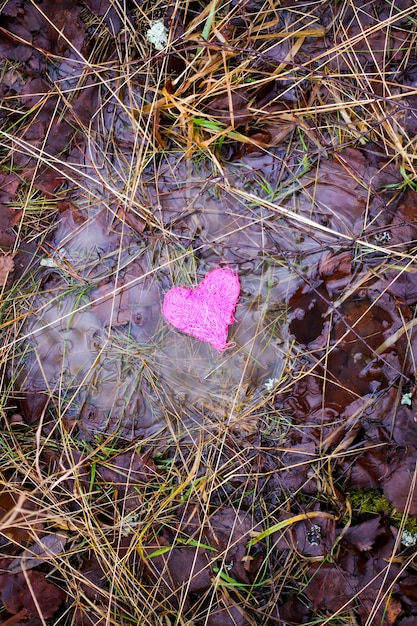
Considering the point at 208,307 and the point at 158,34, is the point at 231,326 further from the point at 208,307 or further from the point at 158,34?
the point at 158,34

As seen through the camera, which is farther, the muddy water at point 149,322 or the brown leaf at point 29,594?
the muddy water at point 149,322

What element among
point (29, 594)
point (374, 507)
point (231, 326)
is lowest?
point (374, 507)

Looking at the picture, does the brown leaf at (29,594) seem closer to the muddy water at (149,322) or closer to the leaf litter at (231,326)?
the leaf litter at (231,326)

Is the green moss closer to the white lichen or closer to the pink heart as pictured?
the pink heart

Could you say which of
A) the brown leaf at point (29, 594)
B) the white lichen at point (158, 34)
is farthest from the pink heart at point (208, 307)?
the brown leaf at point (29, 594)

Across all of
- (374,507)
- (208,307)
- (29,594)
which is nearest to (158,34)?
(208,307)

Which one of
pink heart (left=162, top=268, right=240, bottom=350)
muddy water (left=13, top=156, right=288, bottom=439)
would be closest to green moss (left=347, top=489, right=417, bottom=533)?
muddy water (left=13, top=156, right=288, bottom=439)
